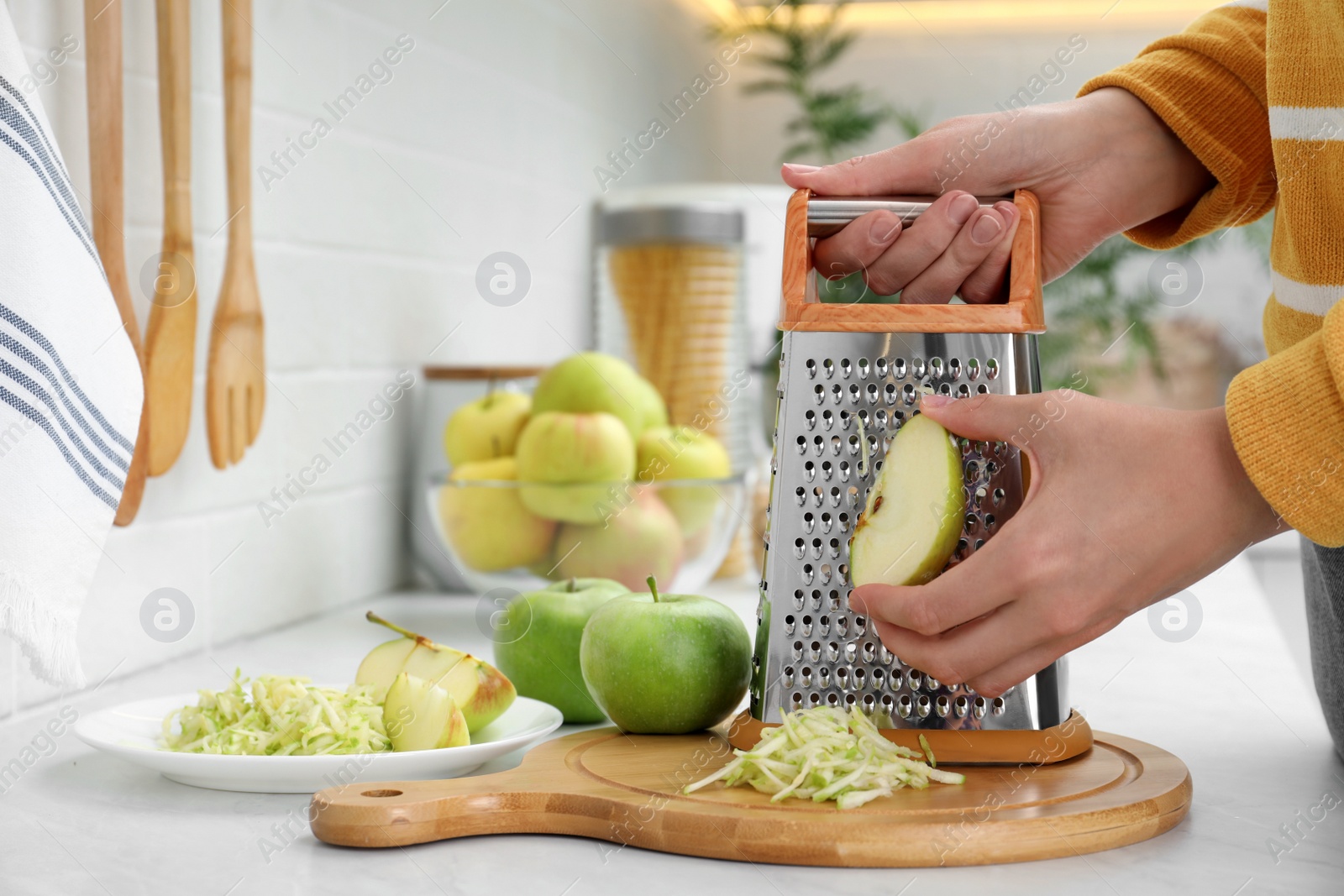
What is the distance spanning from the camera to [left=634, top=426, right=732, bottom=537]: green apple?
4.21 feet

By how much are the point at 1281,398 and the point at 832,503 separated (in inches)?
9.8

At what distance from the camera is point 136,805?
69 cm

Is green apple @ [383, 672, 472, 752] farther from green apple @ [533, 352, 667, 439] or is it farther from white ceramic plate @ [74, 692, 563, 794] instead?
green apple @ [533, 352, 667, 439]

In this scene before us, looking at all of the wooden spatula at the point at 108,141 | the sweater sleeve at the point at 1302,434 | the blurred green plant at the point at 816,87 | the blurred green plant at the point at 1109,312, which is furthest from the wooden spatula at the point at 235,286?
the blurred green plant at the point at 1109,312

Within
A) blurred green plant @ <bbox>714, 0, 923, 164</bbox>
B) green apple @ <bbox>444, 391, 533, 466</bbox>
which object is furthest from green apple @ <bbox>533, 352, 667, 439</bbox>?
blurred green plant @ <bbox>714, 0, 923, 164</bbox>

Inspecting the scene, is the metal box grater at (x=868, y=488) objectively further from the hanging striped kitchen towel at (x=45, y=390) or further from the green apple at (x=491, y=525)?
the green apple at (x=491, y=525)

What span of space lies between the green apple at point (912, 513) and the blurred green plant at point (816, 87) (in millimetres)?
1909

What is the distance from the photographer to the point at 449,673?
76 centimetres

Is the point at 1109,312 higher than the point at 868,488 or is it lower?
higher

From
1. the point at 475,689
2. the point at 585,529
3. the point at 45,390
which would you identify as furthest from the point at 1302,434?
the point at 585,529

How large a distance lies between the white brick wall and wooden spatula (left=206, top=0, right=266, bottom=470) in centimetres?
1

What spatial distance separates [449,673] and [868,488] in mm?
285

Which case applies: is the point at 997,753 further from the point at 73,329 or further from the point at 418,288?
the point at 418,288

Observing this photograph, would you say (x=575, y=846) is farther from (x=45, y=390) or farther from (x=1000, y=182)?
(x=1000, y=182)
